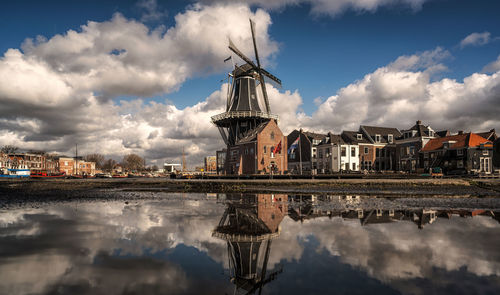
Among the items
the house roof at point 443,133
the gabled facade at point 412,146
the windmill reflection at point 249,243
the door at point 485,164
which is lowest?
the windmill reflection at point 249,243

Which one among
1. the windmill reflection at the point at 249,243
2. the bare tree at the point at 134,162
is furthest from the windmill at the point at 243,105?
the bare tree at the point at 134,162

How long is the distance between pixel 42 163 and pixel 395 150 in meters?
155

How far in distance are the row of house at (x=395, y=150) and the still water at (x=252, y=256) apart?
4195 cm

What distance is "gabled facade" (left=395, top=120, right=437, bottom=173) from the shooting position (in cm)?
6093

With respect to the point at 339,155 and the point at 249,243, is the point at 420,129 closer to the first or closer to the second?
the point at 339,155

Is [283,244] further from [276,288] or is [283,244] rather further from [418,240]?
[418,240]

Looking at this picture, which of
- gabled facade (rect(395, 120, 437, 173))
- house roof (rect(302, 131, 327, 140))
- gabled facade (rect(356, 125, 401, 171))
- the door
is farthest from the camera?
house roof (rect(302, 131, 327, 140))

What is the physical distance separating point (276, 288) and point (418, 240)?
19.4 ft

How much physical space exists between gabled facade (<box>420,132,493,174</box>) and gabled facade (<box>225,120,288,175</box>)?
28.8m

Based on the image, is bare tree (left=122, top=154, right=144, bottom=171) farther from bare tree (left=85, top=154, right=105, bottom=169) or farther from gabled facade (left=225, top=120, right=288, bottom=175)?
gabled facade (left=225, top=120, right=288, bottom=175)

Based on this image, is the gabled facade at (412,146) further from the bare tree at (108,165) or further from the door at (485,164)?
the bare tree at (108,165)

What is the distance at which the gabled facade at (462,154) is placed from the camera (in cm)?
5072

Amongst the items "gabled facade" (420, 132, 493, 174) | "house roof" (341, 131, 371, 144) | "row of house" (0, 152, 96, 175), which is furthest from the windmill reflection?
"row of house" (0, 152, 96, 175)

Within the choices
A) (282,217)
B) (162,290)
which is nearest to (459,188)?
(282,217)
